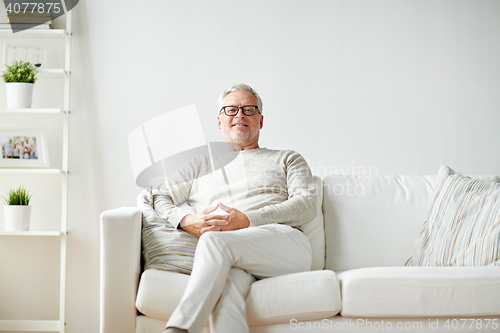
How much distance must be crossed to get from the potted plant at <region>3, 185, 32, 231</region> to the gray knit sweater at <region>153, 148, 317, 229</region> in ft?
2.99

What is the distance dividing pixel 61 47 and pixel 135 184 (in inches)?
Result: 37.9

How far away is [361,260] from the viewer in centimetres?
199

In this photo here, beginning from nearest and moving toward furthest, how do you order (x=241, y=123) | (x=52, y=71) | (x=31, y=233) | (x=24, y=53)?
(x=241, y=123) → (x=31, y=233) → (x=52, y=71) → (x=24, y=53)

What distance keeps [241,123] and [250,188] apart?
357mm

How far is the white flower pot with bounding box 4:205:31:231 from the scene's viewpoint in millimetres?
2367

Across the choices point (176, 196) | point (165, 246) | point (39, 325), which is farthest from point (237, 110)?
point (39, 325)

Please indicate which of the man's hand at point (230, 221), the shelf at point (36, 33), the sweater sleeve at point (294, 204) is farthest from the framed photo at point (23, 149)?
the sweater sleeve at point (294, 204)

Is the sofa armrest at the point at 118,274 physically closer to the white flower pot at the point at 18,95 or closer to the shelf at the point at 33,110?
the shelf at the point at 33,110

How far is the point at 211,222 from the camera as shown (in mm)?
1731

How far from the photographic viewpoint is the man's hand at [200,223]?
173 cm

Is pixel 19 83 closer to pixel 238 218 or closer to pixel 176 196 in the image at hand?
pixel 176 196

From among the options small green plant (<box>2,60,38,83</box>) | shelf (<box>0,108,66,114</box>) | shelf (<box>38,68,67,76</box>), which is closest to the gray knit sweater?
shelf (<box>0,108,66,114</box>)

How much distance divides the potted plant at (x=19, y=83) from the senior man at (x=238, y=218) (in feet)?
3.55

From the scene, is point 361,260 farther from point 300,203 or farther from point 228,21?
point 228,21
